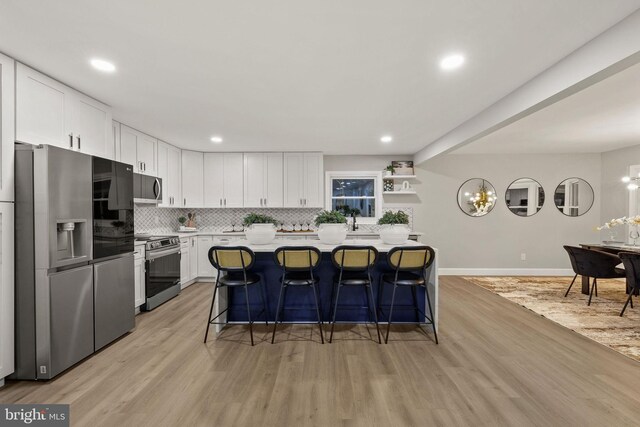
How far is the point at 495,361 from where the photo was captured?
9.30 feet

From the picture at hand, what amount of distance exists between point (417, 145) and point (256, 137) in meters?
2.87

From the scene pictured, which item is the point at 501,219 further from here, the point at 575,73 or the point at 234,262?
the point at 234,262

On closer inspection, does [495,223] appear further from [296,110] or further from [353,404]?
[353,404]

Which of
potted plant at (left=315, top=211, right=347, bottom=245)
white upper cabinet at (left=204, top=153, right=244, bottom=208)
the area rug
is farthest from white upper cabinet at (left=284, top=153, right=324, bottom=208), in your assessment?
the area rug

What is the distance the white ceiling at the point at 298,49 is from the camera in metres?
1.89

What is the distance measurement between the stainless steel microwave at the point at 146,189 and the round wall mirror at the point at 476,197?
5802 mm

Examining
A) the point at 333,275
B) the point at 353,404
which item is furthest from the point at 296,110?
the point at 353,404

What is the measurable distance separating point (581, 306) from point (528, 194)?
2897 mm

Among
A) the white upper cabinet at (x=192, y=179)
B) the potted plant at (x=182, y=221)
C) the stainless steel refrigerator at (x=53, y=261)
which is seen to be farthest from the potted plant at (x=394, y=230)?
the potted plant at (x=182, y=221)

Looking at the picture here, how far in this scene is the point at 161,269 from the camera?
453 centimetres

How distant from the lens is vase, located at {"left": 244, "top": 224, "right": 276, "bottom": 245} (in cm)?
364

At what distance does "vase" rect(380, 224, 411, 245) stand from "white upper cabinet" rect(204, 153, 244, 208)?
11.5 ft

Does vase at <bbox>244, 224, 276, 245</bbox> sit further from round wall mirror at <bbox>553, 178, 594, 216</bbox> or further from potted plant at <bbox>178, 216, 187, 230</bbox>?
round wall mirror at <bbox>553, 178, 594, 216</bbox>

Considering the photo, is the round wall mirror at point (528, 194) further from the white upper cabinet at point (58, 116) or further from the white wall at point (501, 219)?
the white upper cabinet at point (58, 116)
